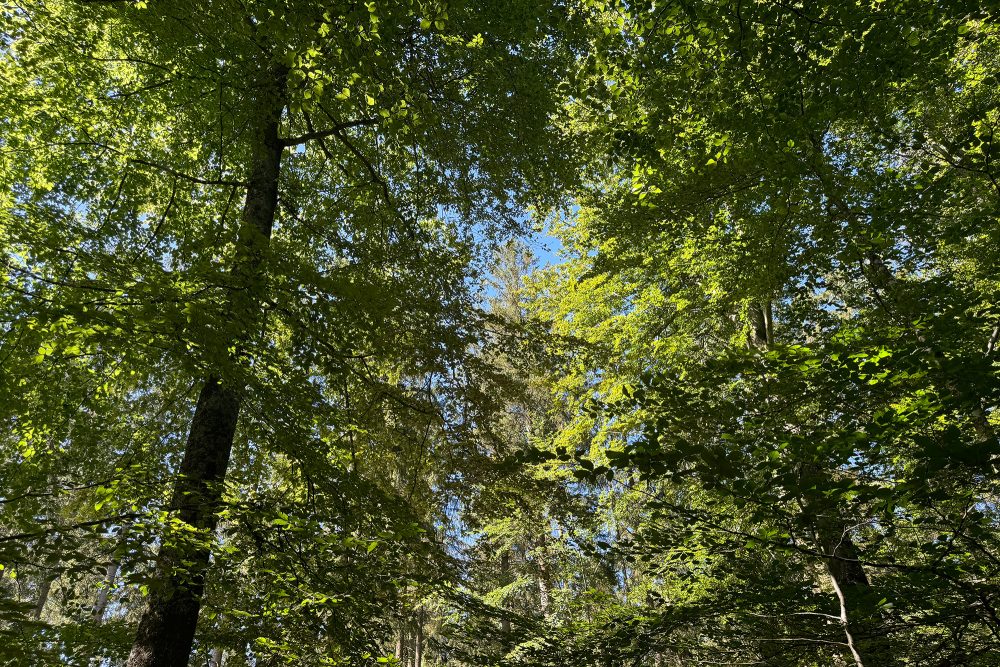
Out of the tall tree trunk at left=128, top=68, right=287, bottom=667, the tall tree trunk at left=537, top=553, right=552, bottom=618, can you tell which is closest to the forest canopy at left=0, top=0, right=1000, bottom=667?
the tall tree trunk at left=128, top=68, right=287, bottom=667

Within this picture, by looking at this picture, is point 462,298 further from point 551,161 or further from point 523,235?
point 551,161

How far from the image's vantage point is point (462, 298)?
270 inches

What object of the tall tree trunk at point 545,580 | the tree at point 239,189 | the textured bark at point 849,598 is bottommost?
the textured bark at point 849,598

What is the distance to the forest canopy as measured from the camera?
3.50 meters

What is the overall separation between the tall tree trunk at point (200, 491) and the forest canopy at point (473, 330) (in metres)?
0.03

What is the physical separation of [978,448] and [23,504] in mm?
7497

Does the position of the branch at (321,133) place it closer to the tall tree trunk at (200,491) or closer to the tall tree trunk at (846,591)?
the tall tree trunk at (200,491)

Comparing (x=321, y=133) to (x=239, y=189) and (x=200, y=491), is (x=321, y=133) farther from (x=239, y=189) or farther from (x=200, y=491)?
(x=200, y=491)

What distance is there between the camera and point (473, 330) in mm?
6406

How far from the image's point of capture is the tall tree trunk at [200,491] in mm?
3914

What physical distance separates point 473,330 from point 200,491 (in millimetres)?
3126

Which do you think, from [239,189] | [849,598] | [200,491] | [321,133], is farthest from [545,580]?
[239,189]

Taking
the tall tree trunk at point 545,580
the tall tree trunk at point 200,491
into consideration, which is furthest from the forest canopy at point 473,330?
the tall tree trunk at point 545,580

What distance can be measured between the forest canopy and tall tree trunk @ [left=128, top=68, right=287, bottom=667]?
0.10 feet
